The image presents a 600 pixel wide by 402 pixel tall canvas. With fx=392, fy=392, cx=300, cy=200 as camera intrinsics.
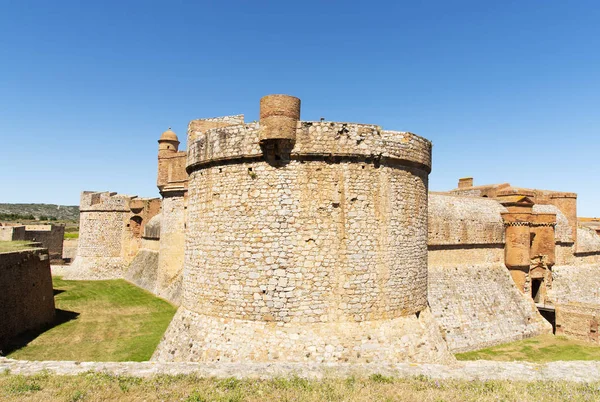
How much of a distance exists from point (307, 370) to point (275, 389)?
40.5 inches

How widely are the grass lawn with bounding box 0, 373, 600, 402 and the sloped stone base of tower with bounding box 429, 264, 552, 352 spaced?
1110 cm

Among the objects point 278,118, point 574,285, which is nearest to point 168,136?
point 278,118

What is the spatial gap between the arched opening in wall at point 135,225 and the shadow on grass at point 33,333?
11.3 m

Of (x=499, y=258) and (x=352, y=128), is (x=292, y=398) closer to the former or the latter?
(x=352, y=128)

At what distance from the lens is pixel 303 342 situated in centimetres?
856

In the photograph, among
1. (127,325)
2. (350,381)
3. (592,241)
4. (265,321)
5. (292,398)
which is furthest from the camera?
(592,241)

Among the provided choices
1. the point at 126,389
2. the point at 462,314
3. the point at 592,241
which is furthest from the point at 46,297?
the point at 592,241

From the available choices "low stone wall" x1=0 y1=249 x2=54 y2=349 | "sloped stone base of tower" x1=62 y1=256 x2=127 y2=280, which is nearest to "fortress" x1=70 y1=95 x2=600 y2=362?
"low stone wall" x1=0 y1=249 x2=54 y2=349

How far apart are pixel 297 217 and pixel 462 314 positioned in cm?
1295

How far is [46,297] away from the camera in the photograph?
1844 cm

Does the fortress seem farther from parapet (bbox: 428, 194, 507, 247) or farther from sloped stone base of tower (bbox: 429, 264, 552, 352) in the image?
parapet (bbox: 428, 194, 507, 247)

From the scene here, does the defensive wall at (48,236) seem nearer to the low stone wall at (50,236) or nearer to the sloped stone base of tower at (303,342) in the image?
the low stone wall at (50,236)

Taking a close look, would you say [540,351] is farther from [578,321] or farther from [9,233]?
[9,233]

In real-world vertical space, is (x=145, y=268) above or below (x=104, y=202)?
below
